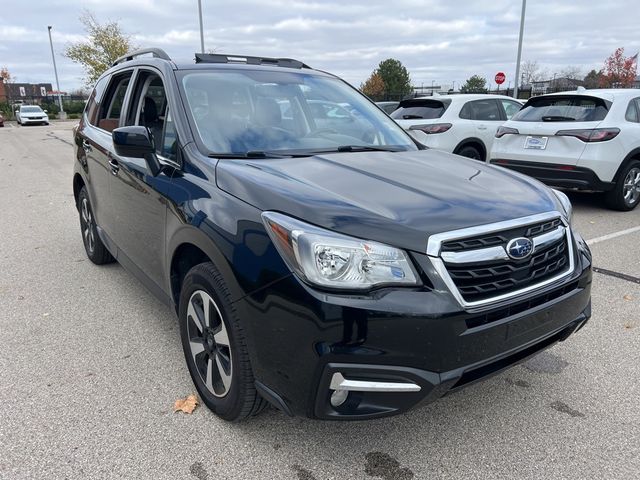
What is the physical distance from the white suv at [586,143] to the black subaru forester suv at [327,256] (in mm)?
4447

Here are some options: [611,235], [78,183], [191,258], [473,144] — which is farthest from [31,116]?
[191,258]

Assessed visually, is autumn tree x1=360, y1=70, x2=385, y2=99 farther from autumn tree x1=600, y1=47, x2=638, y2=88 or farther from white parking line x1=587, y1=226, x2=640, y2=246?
white parking line x1=587, y1=226, x2=640, y2=246

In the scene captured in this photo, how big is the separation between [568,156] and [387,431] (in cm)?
564

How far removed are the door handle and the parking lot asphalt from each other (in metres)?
1.07

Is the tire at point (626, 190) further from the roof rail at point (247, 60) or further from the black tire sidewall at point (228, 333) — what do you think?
the black tire sidewall at point (228, 333)

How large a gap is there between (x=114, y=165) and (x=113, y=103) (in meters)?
0.72

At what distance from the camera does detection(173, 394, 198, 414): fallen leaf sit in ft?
8.98

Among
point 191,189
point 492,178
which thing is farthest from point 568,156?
point 191,189

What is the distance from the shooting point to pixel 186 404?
2.78m

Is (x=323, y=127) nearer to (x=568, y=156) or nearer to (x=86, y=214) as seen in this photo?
(x=86, y=214)

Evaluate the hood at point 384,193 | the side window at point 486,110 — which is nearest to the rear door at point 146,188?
the hood at point 384,193

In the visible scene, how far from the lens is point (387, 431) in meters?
2.57

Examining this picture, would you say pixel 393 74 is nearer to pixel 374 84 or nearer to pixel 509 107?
pixel 374 84

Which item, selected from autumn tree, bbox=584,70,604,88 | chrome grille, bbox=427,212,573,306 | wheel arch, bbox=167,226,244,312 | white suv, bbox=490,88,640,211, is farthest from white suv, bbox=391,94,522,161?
autumn tree, bbox=584,70,604,88
